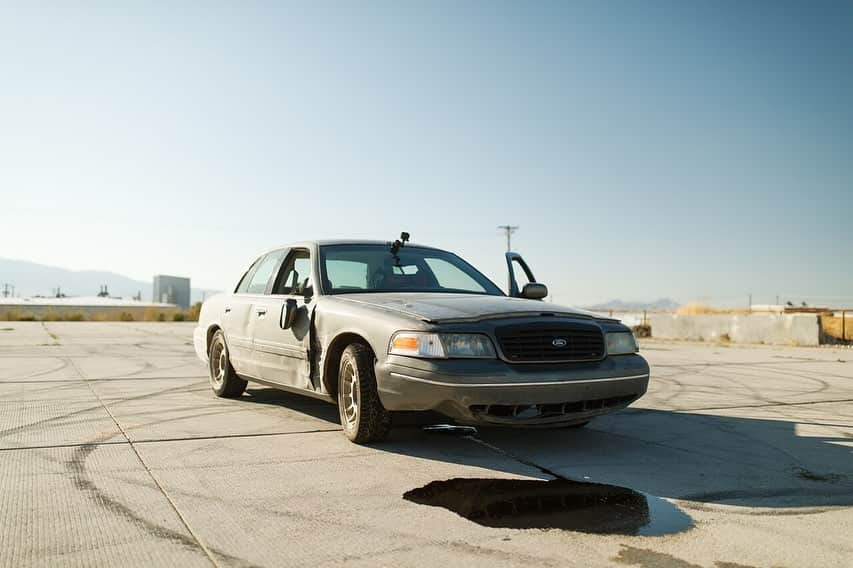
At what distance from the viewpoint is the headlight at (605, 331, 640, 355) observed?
539cm

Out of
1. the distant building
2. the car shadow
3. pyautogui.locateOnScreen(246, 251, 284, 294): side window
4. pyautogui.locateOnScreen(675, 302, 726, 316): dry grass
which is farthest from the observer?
the distant building

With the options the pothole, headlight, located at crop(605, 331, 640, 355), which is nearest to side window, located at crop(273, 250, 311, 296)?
headlight, located at crop(605, 331, 640, 355)

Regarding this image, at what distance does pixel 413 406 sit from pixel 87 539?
2.15 meters

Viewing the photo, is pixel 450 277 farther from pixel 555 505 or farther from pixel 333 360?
pixel 555 505

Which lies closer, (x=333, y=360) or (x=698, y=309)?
(x=333, y=360)

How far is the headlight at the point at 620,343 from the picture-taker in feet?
17.7

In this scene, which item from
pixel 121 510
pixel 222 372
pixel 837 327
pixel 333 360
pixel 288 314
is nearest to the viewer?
pixel 121 510

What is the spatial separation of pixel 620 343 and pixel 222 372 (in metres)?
4.22

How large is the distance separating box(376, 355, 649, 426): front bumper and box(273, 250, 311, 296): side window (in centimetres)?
170

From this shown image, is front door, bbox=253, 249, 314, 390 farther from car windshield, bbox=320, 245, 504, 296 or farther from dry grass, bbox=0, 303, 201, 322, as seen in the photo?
dry grass, bbox=0, 303, 201, 322

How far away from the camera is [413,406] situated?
4789 millimetres

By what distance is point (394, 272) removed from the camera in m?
6.41

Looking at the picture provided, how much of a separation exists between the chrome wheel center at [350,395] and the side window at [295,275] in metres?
1.14

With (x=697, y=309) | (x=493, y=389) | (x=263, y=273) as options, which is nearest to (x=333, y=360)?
(x=493, y=389)
